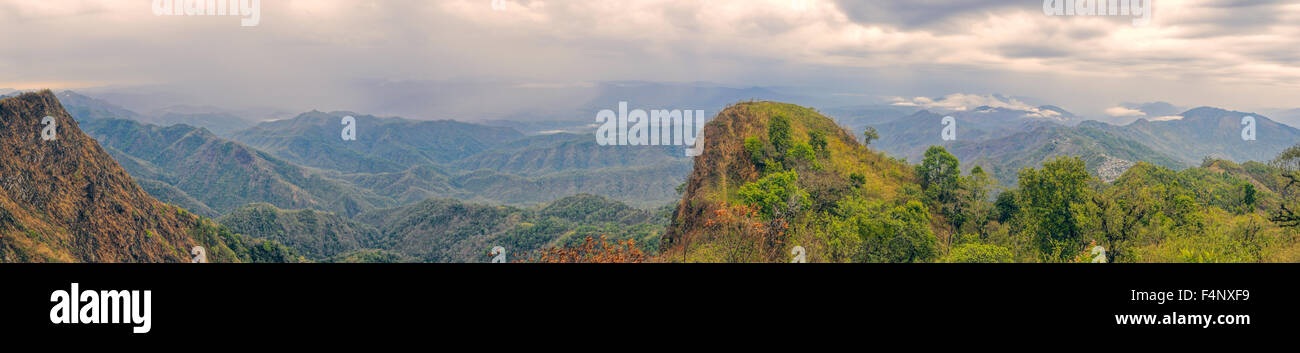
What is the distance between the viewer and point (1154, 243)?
3497 cm

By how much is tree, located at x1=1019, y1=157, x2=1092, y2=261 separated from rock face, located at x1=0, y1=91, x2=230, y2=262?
3653 inches

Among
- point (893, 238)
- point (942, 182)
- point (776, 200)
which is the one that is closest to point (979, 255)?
point (893, 238)

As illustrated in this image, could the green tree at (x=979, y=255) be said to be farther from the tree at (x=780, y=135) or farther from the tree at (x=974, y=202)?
the tree at (x=780, y=135)

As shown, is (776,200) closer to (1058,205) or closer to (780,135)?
(780,135)

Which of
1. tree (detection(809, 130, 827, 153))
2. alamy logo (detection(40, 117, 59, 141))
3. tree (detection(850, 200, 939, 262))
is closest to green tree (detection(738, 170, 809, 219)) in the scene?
Answer: tree (detection(850, 200, 939, 262))

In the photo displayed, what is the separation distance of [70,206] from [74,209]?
58 cm

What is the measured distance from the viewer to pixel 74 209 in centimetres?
8369

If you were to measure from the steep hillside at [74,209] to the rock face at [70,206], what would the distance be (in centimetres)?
Answer: 13
